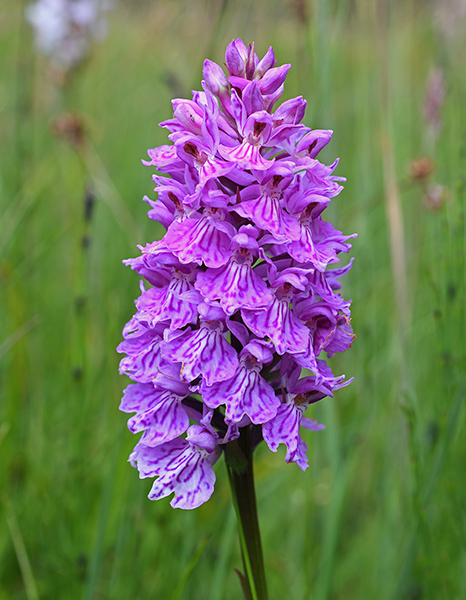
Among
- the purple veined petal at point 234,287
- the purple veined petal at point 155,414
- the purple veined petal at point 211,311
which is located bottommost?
the purple veined petal at point 155,414

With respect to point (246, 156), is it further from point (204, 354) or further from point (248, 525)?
point (248, 525)

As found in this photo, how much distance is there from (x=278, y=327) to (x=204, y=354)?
112 millimetres

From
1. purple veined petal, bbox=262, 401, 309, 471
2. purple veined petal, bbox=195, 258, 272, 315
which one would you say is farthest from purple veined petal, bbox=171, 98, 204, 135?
purple veined petal, bbox=262, 401, 309, 471

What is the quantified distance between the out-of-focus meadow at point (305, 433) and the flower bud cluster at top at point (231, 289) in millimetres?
248

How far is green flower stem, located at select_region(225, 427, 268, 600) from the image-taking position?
865 mm

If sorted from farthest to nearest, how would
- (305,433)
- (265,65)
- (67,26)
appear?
(67,26), (305,433), (265,65)

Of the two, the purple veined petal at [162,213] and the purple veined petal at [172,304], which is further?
the purple veined petal at [162,213]

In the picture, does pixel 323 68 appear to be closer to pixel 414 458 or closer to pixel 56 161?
pixel 414 458

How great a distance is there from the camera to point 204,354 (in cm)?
86

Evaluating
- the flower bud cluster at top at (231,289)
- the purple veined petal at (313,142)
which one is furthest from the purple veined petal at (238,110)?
the purple veined petal at (313,142)

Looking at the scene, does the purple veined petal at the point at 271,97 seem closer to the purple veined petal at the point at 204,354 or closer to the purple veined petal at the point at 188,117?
the purple veined petal at the point at 188,117

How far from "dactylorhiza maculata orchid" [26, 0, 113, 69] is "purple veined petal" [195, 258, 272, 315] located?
262 centimetres

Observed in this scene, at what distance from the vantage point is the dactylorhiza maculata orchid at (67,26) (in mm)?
3371

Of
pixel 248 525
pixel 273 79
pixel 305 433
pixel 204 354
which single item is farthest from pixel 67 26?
pixel 248 525
